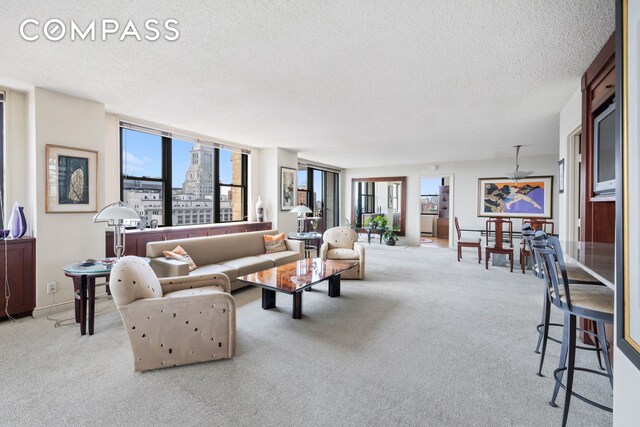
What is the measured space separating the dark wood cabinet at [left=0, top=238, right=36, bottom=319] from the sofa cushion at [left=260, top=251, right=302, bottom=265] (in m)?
2.63

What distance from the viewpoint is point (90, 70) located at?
2.67 meters

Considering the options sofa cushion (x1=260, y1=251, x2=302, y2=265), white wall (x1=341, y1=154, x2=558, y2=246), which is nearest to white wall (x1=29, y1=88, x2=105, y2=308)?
sofa cushion (x1=260, y1=251, x2=302, y2=265)

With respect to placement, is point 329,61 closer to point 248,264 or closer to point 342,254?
point 248,264

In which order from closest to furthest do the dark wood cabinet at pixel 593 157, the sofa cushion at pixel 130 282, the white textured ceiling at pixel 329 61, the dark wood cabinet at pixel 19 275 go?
the white textured ceiling at pixel 329 61, the sofa cushion at pixel 130 282, the dark wood cabinet at pixel 593 157, the dark wood cabinet at pixel 19 275

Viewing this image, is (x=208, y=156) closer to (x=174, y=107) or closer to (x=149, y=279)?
(x=174, y=107)

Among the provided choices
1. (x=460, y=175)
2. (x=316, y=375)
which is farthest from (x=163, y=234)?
(x=460, y=175)

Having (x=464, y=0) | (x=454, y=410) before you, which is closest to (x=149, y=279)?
(x=454, y=410)

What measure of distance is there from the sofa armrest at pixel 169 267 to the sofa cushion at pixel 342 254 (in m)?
2.21

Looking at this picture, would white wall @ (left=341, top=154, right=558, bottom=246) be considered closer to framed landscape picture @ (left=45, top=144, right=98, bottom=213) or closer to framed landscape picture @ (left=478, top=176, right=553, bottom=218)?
framed landscape picture @ (left=478, top=176, right=553, bottom=218)

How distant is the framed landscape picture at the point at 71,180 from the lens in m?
3.17

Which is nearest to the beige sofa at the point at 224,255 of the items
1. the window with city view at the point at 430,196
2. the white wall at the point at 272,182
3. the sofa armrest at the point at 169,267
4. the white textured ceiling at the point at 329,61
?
the sofa armrest at the point at 169,267

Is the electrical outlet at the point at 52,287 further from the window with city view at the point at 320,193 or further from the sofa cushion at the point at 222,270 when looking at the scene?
the window with city view at the point at 320,193

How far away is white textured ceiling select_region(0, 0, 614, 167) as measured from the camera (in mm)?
1847

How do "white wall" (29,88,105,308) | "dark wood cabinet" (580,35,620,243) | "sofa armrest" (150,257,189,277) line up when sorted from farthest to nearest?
"sofa armrest" (150,257,189,277)
"white wall" (29,88,105,308)
"dark wood cabinet" (580,35,620,243)
